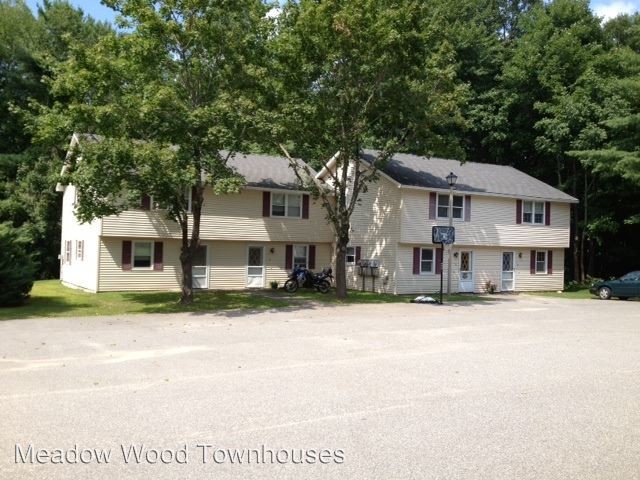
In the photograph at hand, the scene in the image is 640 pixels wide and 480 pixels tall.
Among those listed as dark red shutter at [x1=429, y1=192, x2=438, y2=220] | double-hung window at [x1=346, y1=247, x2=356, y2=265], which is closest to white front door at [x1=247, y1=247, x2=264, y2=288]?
double-hung window at [x1=346, y1=247, x2=356, y2=265]

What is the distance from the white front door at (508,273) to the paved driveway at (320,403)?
17.1m

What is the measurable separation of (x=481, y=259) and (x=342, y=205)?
9756mm

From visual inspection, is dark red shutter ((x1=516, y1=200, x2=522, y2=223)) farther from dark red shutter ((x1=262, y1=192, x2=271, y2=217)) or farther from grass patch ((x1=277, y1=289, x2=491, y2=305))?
dark red shutter ((x1=262, y1=192, x2=271, y2=217))

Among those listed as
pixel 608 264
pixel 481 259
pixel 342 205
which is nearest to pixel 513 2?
pixel 608 264

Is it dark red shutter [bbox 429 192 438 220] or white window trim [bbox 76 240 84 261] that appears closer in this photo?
white window trim [bbox 76 240 84 261]

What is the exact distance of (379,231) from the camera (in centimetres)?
2912

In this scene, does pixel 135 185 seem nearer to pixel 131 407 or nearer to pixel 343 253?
pixel 343 253

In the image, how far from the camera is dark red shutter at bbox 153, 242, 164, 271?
26656 millimetres


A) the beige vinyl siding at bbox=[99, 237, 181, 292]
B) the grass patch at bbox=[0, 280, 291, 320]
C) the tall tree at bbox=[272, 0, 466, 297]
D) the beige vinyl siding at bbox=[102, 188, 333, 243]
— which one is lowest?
the grass patch at bbox=[0, 280, 291, 320]

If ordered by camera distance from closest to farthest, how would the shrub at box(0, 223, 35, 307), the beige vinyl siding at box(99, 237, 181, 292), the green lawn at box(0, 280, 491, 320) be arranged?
1. the green lawn at box(0, 280, 491, 320)
2. the shrub at box(0, 223, 35, 307)
3. the beige vinyl siding at box(99, 237, 181, 292)

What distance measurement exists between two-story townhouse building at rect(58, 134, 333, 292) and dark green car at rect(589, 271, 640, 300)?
13.4 metres

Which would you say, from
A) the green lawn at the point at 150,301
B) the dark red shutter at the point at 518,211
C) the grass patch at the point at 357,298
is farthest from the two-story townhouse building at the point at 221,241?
the dark red shutter at the point at 518,211

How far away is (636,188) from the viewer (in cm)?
3356

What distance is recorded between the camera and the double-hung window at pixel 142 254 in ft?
86.1
